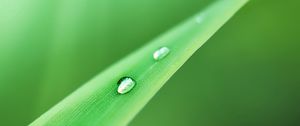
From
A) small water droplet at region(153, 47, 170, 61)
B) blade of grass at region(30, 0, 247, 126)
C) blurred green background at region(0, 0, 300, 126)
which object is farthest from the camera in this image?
blurred green background at region(0, 0, 300, 126)

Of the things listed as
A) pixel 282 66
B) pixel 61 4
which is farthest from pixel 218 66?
pixel 61 4

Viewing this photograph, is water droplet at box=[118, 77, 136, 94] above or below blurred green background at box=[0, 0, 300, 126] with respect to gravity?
below

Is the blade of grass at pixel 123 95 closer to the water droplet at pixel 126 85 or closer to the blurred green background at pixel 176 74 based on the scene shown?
the water droplet at pixel 126 85

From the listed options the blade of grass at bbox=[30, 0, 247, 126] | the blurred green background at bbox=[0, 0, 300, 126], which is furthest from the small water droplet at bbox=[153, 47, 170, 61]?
the blurred green background at bbox=[0, 0, 300, 126]

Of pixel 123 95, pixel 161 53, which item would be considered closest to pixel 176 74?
pixel 161 53

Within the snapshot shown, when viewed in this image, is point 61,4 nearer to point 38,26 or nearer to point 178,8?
point 38,26

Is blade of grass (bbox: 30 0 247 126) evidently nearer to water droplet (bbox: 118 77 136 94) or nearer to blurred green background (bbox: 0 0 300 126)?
water droplet (bbox: 118 77 136 94)

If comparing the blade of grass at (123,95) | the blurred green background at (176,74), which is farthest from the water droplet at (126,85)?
the blurred green background at (176,74)
